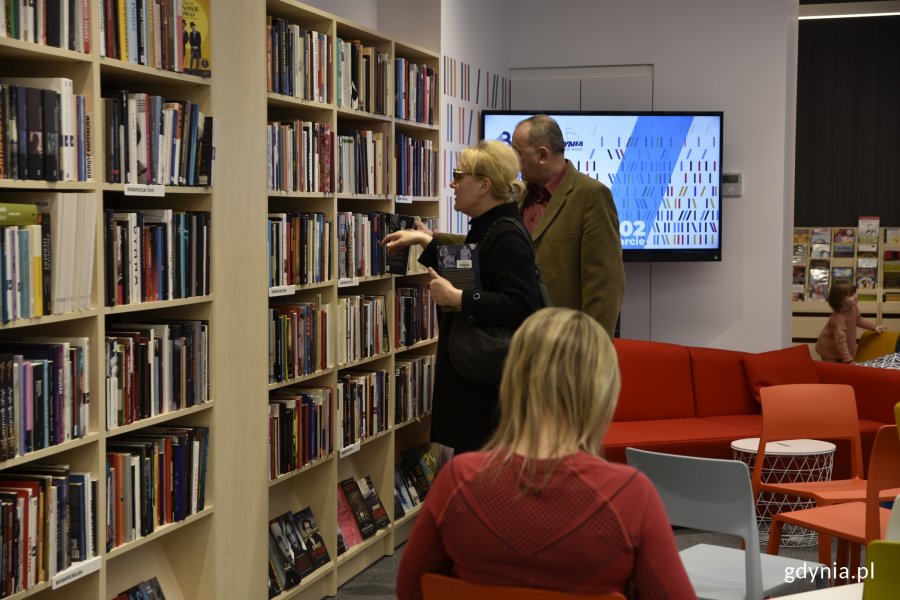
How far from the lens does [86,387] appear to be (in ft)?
9.44

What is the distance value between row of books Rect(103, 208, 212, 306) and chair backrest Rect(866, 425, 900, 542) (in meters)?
2.22

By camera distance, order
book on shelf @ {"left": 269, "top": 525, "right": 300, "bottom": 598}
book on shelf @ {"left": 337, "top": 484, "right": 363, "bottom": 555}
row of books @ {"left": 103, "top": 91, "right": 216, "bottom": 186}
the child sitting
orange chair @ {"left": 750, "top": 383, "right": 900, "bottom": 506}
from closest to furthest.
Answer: row of books @ {"left": 103, "top": 91, "right": 216, "bottom": 186}, book on shelf @ {"left": 269, "top": 525, "right": 300, "bottom": 598}, orange chair @ {"left": 750, "top": 383, "right": 900, "bottom": 506}, book on shelf @ {"left": 337, "top": 484, "right": 363, "bottom": 555}, the child sitting

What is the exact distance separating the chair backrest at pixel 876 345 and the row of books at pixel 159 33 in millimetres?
7397

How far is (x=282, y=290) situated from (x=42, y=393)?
1.33 m

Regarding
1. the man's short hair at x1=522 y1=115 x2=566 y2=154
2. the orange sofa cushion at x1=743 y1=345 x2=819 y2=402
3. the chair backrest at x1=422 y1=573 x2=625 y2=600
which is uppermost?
the man's short hair at x1=522 y1=115 x2=566 y2=154

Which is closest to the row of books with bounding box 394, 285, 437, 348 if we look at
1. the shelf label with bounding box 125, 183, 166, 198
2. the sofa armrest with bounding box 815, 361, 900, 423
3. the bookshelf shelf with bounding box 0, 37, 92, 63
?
the shelf label with bounding box 125, 183, 166, 198

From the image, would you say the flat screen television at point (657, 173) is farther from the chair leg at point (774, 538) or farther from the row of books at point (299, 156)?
the chair leg at point (774, 538)

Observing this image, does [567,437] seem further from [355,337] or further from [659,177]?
[659,177]

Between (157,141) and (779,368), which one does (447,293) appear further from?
(779,368)

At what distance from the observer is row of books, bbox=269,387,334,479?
4.01 m

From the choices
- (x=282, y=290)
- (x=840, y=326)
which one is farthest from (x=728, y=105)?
(x=282, y=290)

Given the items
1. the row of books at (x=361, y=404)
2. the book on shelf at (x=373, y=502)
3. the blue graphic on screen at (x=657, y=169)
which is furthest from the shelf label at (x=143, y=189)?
the blue graphic on screen at (x=657, y=169)

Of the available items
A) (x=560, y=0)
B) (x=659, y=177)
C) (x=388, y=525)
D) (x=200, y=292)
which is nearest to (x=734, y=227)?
(x=659, y=177)

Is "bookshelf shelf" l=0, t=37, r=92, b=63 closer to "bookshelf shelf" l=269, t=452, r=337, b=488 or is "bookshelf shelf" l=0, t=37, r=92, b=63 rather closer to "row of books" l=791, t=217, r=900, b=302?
"bookshelf shelf" l=269, t=452, r=337, b=488
